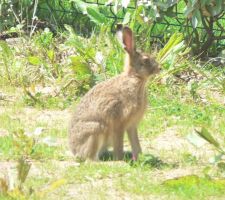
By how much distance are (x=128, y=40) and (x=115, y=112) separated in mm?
581

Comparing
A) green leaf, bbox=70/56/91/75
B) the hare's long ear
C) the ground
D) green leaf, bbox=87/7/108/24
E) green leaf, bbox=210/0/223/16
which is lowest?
the ground

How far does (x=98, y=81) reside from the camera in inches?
328

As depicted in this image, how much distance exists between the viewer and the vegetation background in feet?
18.2

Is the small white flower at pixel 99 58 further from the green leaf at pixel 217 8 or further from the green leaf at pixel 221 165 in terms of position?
the green leaf at pixel 221 165

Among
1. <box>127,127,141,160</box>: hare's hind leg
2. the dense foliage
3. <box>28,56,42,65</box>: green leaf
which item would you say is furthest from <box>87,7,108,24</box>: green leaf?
<box>127,127,141,160</box>: hare's hind leg

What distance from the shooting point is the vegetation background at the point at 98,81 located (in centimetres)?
554

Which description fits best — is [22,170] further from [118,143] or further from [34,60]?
[34,60]

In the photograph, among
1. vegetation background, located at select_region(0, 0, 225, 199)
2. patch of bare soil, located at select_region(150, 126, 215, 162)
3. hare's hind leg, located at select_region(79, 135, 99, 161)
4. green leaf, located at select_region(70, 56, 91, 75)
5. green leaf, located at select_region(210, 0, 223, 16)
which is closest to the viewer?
vegetation background, located at select_region(0, 0, 225, 199)

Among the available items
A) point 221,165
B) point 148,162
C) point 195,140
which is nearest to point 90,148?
point 148,162

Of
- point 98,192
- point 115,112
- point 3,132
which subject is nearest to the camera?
point 98,192

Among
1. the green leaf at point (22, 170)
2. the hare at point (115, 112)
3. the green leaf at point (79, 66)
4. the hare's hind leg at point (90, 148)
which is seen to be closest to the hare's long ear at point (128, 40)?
the hare at point (115, 112)

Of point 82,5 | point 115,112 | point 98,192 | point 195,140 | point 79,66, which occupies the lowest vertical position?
point 98,192

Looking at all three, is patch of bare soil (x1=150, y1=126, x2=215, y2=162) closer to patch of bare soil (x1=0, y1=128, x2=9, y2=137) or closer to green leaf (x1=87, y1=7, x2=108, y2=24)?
patch of bare soil (x1=0, y1=128, x2=9, y2=137)

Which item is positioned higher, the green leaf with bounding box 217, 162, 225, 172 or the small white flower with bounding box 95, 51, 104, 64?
the small white flower with bounding box 95, 51, 104, 64
